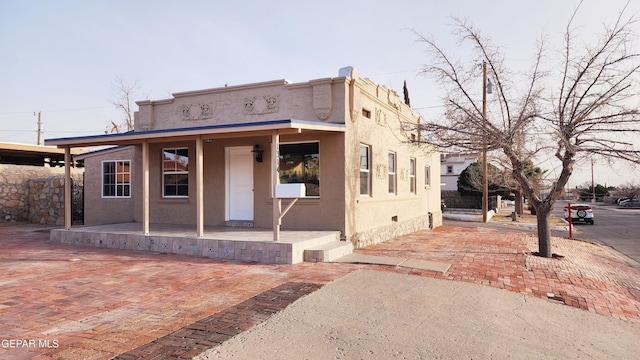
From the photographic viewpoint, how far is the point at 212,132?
8.33 meters

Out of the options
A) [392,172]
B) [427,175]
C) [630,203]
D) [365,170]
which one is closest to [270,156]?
[365,170]

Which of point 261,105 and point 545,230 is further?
point 261,105

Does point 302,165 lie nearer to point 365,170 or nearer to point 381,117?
point 365,170

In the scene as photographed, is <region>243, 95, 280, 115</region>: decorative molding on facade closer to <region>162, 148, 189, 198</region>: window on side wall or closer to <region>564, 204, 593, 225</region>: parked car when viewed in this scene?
<region>162, 148, 189, 198</region>: window on side wall

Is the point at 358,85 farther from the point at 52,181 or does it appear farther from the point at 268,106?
the point at 52,181

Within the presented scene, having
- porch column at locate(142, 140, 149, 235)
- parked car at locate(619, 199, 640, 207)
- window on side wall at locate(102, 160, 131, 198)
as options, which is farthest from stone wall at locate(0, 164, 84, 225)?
parked car at locate(619, 199, 640, 207)

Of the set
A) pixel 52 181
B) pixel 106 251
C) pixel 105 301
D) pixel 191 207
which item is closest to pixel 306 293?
pixel 105 301

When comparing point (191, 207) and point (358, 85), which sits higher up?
point (358, 85)

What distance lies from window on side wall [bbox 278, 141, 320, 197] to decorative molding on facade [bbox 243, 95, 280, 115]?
106cm

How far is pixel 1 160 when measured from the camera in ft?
65.3

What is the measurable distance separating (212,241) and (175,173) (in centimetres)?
403

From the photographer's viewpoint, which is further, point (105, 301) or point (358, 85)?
point (358, 85)

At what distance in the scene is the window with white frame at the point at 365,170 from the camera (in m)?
10.5

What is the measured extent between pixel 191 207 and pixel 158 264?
3.72 meters
